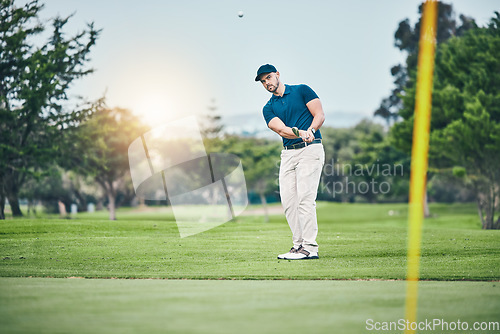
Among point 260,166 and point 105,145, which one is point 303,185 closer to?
point 105,145

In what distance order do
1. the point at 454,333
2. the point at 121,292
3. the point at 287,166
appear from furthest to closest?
the point at 287,166, the point at 121,292, the point at 454,333

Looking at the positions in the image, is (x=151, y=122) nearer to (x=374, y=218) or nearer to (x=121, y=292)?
(x=374, y=218)

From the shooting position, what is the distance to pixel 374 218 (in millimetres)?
53406

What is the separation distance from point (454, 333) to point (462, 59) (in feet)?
110

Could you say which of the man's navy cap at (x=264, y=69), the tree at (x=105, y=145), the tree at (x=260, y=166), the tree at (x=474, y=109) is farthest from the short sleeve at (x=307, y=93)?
the tree at (x=260, y=166)

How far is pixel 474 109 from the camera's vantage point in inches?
1215

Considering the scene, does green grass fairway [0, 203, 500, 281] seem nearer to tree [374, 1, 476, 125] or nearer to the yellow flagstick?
the yellow flagstick

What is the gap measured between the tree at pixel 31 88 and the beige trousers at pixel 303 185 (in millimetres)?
27354

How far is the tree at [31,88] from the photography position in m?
34.6

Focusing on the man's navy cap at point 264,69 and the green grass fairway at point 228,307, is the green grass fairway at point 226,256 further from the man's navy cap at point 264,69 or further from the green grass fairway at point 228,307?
the man's navy cap at point 264,69

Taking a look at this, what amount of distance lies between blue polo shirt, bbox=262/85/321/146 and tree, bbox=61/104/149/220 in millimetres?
32741

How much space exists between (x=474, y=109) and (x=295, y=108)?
77.9ft

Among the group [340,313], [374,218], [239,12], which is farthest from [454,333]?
[374,218]

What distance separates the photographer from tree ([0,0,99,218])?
34562 mm
